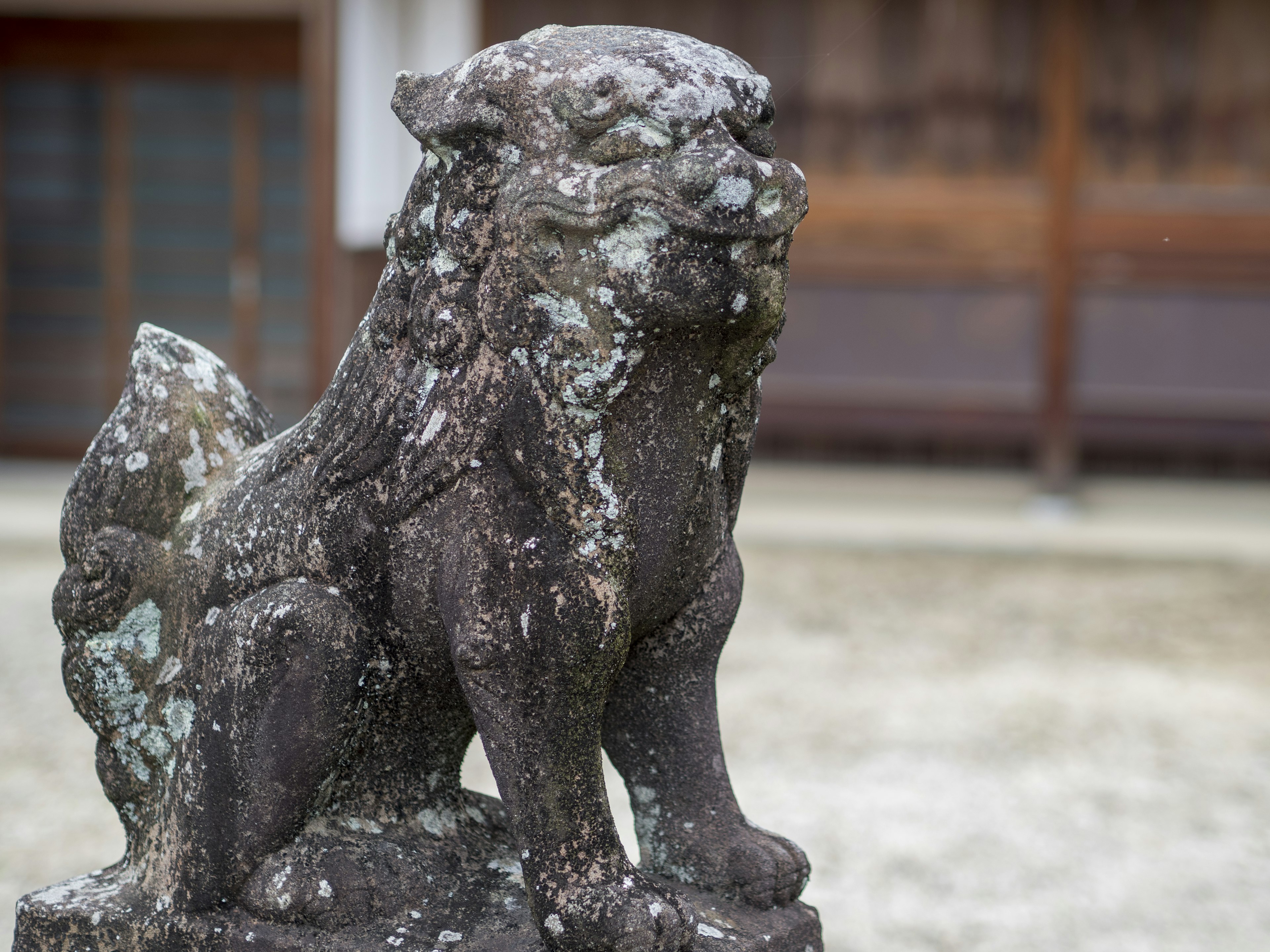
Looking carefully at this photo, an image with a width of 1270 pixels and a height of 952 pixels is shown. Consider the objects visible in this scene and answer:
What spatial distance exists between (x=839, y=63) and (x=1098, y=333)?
172 centimetres

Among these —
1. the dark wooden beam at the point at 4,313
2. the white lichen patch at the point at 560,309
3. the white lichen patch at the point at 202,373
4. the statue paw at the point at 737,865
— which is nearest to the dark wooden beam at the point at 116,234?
the dark wooden beam at the point at 4,313

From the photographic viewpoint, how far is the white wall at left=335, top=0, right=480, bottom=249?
562 centimetres

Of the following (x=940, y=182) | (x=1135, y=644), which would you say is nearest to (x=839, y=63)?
(x=940, y=182)

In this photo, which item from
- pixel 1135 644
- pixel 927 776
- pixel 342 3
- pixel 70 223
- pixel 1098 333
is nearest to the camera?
pixel 927 776

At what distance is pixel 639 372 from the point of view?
1207 mm

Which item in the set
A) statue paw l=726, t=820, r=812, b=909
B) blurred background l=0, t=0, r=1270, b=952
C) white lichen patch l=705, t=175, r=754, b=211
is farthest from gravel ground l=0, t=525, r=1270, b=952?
white lichen patch l=705, t=175, r=754, b=211

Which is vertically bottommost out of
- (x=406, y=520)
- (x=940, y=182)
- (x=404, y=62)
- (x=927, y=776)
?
(x=927, y=776)

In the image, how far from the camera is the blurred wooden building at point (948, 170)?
593 cm

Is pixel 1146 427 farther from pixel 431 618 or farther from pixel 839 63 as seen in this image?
pixel 431 618

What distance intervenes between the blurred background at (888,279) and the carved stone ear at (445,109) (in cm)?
270

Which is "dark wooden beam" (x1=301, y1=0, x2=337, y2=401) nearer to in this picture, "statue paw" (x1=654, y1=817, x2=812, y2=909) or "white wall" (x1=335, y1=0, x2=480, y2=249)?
"white wall" (x1=335, y1=0, x2=480, y2=249)

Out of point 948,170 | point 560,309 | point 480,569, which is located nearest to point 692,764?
point 480,569

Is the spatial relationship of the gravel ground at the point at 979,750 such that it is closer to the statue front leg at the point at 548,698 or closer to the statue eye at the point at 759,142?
the statue front leg at the point at 548,698

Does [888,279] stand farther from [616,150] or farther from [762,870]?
[616,150]
